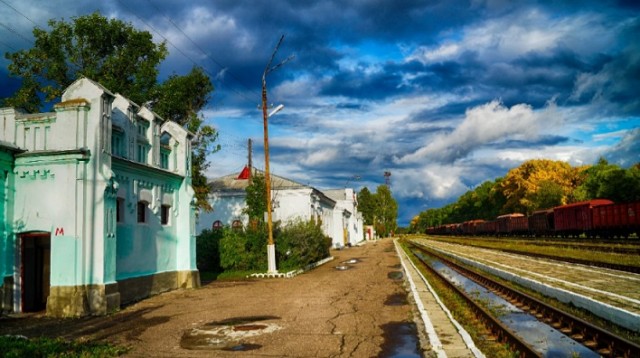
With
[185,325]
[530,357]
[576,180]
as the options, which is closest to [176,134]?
[185,325]

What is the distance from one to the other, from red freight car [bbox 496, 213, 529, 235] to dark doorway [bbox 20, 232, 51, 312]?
5131 cm

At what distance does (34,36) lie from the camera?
945 inches

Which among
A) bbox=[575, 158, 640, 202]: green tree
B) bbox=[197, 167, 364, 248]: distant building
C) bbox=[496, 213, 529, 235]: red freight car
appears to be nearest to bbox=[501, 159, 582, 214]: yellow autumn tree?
bbox=[575, 158, 640, 202]: green tree

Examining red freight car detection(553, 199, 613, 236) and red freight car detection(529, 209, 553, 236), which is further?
red freight car detection(529, 209, 553, 236)

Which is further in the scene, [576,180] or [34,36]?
[576,180]

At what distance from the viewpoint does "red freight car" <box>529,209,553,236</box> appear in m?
48.0

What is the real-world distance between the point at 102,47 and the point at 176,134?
1112cm

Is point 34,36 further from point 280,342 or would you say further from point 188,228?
point 280,342

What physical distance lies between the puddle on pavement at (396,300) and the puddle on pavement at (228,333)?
11.3 ft

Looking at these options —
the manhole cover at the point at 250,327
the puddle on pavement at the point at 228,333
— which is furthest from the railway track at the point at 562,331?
the manhole cover at the point at 250,327

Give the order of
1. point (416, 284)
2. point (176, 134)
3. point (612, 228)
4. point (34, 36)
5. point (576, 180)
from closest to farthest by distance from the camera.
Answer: point (416, 284) → point (176, 134) → point (34, 36) → point (612, 228) → point (576, 180)

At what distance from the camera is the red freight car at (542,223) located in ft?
157

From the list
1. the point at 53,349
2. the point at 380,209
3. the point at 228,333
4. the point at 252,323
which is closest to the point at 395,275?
the point at 252,323

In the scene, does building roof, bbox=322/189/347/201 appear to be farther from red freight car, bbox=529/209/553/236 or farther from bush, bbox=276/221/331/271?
bush, bbox=276/221/331/271
